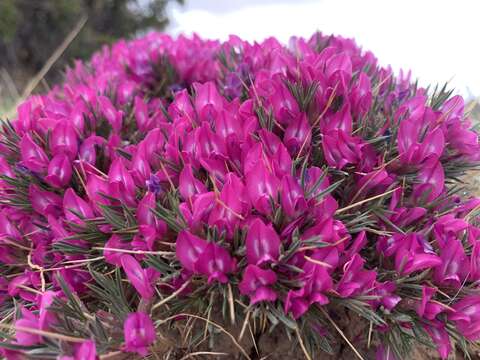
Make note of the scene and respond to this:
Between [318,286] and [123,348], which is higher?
[318,286]

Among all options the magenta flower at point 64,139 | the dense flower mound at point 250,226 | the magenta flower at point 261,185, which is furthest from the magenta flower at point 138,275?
the magenta flower at point 64,139

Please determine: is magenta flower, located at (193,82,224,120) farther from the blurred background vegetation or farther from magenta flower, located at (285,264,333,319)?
the blurred background vegetation

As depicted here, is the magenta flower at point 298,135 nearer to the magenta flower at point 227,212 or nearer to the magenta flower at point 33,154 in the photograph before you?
the magenta flower at point 227,212

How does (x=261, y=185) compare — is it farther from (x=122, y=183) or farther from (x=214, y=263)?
(x=122, y=183)

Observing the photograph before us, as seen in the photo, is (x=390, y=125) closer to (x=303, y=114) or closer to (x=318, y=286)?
(x=303, y=114)

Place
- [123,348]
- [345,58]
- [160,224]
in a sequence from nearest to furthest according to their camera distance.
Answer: [123,348] → [160,224] → [345,58]

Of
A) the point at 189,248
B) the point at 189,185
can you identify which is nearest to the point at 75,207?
the point at 189,185

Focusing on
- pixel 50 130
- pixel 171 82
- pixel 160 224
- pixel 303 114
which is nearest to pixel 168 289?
Result: pixel 160 224
